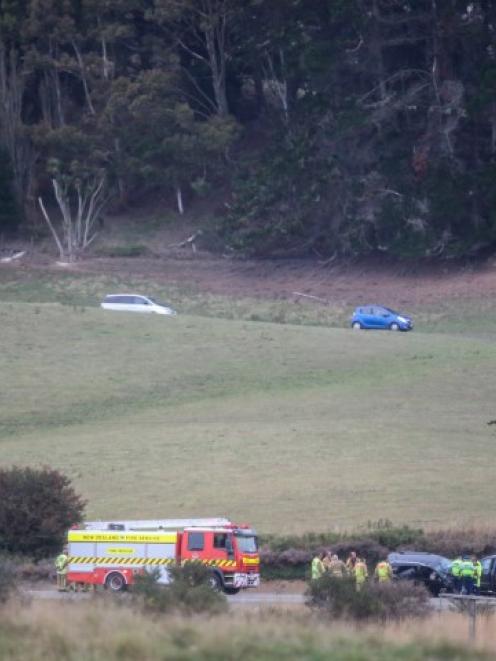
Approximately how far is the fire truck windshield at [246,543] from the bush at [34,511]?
5319 millimetres

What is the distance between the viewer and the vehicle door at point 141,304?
71.3 metres

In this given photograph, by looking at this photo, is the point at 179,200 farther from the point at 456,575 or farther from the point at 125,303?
the point at 456,575

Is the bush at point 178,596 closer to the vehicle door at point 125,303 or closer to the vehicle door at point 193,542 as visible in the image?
the vehicle door at point 193,542

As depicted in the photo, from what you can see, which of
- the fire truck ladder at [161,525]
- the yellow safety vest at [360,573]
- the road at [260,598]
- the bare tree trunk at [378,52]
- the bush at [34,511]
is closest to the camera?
the yellow safety vest at [360,573]

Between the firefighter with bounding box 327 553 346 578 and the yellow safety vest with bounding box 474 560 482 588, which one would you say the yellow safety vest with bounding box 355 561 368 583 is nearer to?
the firefighter with bounding box 327 553 346 578

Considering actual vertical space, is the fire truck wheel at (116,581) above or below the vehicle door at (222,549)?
below

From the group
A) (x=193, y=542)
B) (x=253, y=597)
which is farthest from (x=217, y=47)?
(x=253, y=597)

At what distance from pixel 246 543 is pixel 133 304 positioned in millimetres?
43126

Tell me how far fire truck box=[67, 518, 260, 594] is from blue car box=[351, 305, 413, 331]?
129 feet

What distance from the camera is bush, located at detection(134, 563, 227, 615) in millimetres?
17203

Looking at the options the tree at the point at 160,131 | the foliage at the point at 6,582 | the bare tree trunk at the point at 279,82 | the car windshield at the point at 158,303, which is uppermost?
the bare tree trunk at the point at 279,82

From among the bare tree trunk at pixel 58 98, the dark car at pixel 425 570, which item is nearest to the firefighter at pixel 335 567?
the dark car at pixel 425 570

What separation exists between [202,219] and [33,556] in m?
61.4

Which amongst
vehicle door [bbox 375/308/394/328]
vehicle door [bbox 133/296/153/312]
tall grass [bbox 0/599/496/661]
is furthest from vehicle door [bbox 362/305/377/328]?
tall grass [bbox 0/599/496/661]
